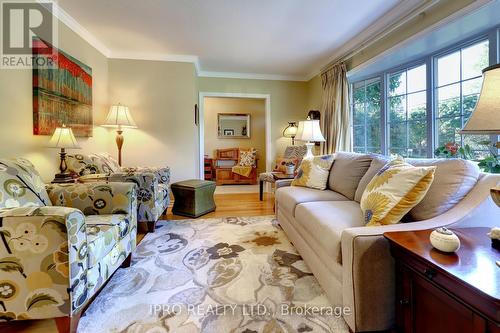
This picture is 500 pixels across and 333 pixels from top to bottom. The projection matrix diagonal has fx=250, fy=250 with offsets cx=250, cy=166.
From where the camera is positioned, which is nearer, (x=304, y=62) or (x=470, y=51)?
(x=470, y=51)

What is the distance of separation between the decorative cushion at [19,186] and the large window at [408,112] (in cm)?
363

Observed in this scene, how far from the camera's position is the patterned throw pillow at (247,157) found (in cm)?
688

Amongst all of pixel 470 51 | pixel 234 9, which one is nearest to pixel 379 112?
pixel 470 51

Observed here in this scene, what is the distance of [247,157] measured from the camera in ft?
22.7

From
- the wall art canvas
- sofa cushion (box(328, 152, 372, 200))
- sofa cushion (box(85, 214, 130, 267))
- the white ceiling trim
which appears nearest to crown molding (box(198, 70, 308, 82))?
the white ceiling trim

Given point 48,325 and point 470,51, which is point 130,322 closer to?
point 48,325

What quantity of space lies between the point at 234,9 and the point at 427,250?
276cm

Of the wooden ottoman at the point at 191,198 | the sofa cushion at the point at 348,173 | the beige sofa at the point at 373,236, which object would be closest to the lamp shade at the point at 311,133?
the sofa cushion at the point at 348,173

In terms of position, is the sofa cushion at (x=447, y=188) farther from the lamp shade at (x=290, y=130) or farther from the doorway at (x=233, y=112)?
the doorway at (x=233, y=112)

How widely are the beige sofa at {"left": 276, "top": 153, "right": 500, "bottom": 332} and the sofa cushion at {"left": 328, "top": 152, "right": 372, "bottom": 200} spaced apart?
0.46 metres

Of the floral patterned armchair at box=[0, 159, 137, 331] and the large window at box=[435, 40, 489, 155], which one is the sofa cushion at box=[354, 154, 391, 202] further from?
the floral patterned armchair at box=[0, 159, 137, 331]

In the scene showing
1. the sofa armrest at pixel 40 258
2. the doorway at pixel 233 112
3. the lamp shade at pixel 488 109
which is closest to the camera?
the lamp shade at pixel 488 109

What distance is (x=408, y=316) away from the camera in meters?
1.13

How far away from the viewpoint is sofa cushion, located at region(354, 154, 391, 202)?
2076 mm
